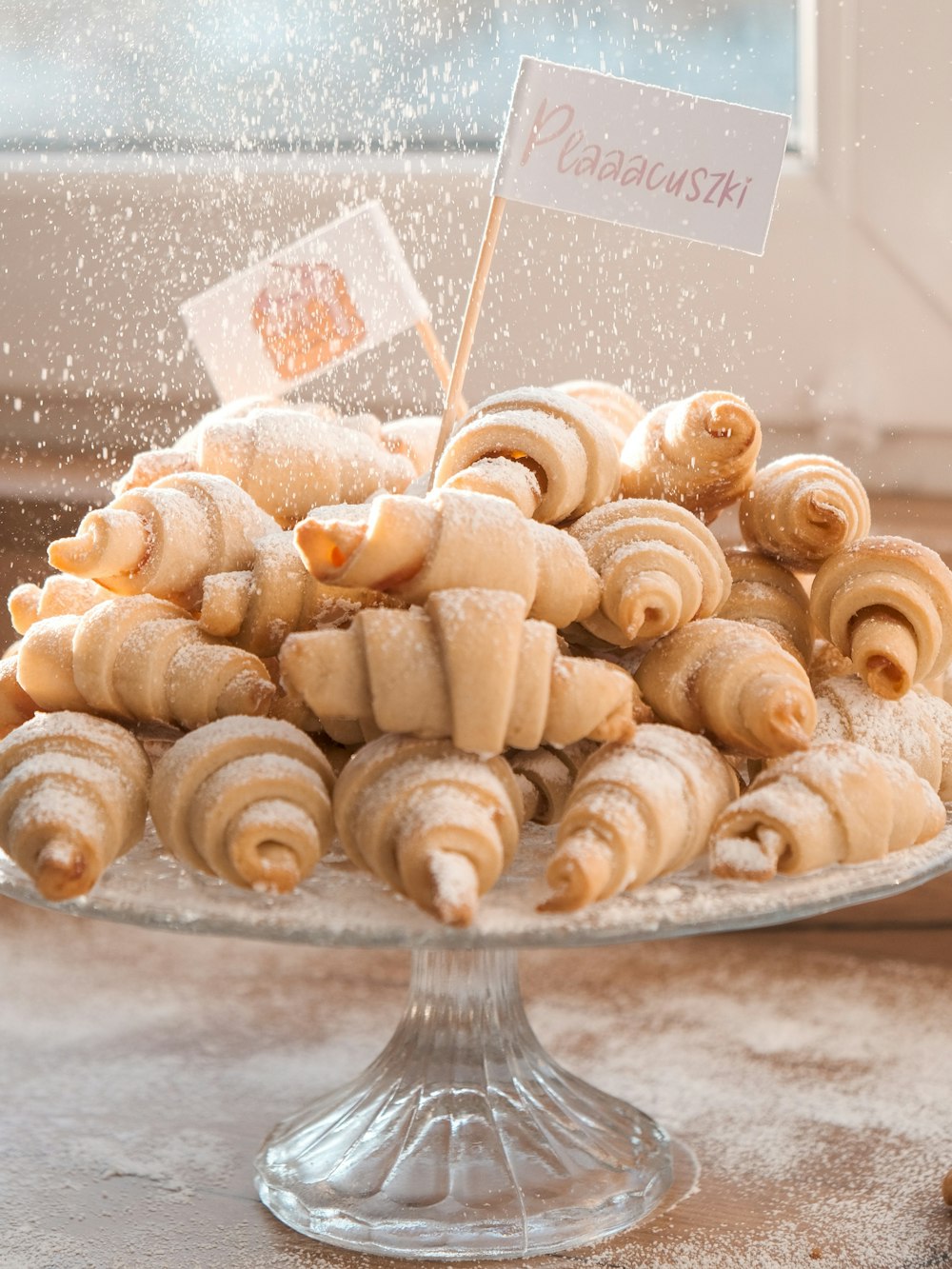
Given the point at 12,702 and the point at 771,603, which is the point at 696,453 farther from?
the point at 12,702

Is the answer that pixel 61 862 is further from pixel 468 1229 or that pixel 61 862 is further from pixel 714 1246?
pixel 714 1246

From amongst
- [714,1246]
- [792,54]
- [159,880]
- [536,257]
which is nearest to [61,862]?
[159,880]

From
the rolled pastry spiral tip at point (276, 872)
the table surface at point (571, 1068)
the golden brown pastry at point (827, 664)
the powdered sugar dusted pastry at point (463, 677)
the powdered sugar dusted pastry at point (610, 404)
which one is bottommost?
the table surface at point (571, 1068)

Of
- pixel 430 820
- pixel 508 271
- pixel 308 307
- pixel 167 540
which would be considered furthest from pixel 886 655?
pixel 508 271

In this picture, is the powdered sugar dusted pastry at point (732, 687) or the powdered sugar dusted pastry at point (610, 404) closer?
the powdered sugar dusted pastry at point (732, 687)

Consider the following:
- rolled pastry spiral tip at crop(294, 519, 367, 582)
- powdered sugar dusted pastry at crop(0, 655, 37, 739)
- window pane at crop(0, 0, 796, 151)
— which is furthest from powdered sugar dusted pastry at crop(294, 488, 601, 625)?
window pane at crop(0, 0, 796, 151)

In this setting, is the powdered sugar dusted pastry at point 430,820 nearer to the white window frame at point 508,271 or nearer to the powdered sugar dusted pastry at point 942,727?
the powdered sugar dusted pastry at point 942,727

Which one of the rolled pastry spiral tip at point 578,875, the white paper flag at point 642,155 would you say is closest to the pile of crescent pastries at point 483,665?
the rolled pastry spiral tip at point 578,875
